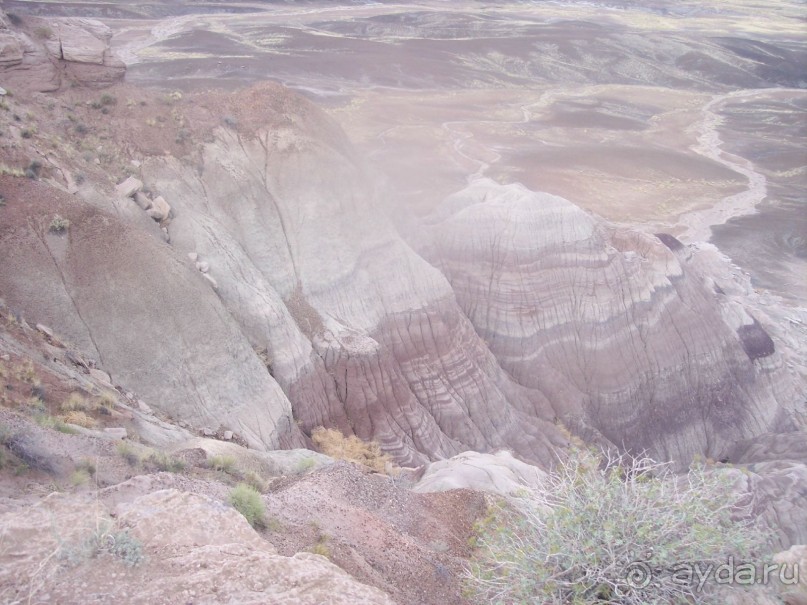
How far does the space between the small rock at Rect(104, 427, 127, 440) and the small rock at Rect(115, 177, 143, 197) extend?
24.4 feet

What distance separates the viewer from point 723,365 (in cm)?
2166

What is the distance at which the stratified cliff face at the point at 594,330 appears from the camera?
20359 millimetres

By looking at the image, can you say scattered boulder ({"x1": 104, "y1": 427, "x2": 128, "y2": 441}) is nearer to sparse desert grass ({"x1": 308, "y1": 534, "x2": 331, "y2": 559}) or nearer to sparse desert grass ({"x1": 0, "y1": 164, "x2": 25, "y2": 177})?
sparse desert grass ({"x1": 308, "y1": 534, "x2": 331, "y2": 559})

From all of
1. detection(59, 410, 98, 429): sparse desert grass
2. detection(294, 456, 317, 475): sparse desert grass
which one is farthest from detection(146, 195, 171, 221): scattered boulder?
detection(294, 456, 317, 475): sparse desert grass

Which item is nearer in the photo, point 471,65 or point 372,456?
point 372,456

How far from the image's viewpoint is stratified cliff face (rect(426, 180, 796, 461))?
20359 mm

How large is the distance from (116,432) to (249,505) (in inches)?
122

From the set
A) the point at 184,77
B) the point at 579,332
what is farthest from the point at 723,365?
the point at 184,77

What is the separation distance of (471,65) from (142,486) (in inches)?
3654

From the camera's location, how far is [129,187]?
1473 cm

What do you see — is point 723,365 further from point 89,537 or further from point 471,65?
point 471,65

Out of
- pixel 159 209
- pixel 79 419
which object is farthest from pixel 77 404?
pixel 159 209

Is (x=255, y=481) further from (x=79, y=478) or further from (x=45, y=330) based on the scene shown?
(x=45, y=330)

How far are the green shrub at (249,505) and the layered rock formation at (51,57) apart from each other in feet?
46.4
